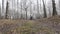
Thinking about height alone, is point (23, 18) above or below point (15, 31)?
above

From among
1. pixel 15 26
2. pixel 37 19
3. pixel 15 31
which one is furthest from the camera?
pixel 37 19

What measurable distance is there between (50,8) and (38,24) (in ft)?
2.64

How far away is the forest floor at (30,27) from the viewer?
341 centimetres

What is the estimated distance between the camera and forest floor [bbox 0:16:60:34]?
134 inches

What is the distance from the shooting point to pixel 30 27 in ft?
11.7

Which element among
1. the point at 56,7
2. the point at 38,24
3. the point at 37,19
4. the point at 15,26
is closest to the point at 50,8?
the point at 56,7

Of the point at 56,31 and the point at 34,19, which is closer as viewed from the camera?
the point at 56,31

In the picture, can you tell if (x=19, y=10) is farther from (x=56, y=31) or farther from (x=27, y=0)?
(x=56, y=31)

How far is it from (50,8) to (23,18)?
2.65ft

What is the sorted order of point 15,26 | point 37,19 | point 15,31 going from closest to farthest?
point 15,31, point 15,26, point 37,19

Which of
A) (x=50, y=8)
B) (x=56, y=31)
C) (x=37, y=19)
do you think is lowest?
(x=56, y=31)

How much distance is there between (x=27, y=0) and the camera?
4.30 metres

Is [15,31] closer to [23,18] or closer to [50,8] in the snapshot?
[23,18]

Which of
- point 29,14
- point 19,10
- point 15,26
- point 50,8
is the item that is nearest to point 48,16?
point 50,8
